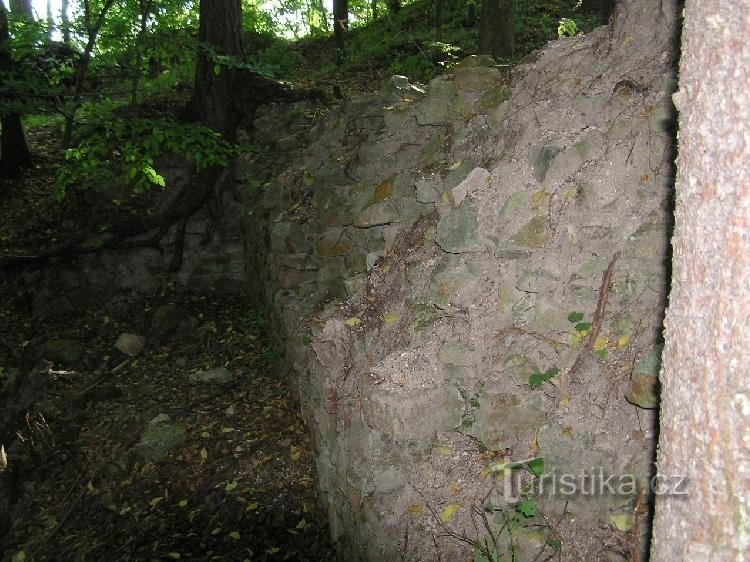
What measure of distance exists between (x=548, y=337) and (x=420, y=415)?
80cm

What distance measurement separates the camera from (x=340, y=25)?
1184 cm

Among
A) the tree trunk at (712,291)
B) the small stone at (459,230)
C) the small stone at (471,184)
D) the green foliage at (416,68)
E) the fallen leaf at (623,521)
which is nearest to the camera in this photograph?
the tree trunk at (712,291)

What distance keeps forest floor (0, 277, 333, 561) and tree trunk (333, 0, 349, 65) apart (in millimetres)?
6892

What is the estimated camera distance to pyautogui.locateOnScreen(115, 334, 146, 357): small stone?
6547mm

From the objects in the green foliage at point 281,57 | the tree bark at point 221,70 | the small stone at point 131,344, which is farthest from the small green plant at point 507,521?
the green foliage at point 281,57

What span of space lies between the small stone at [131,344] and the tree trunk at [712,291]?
6305 mm

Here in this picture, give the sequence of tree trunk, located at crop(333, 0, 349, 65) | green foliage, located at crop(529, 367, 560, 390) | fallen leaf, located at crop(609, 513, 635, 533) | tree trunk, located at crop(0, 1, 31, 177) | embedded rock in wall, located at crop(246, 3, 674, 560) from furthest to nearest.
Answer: tree trunk, located at crop(333, 0, 349, 65) → tree trunk, located at crop(0, 1, 31, 177) → green foliage, located at crop(529, 367, 560, 390) → embedded rock in wall, located at crop(246, 3, 674, 560) → fallen leaf, located at crop(609, 513, 635, 533)

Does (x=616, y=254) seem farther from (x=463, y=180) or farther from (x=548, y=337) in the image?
(x=463, y=180)

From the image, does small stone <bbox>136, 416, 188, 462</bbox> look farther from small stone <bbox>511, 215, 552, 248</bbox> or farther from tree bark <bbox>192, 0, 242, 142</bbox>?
tree bark <bbox>192, 0, 242, 142</bbox>

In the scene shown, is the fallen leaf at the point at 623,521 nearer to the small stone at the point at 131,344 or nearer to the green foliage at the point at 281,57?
the small stone at the point at 131,344

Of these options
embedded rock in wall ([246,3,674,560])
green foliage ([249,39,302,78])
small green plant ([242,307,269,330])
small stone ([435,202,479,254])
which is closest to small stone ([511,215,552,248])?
embedded rock in wall ([246,3,674,560])

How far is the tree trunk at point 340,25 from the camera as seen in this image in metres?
11.3

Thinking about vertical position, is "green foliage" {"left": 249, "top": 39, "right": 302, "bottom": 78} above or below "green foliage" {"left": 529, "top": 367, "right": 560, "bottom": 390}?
above

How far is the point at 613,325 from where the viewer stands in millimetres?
2635
